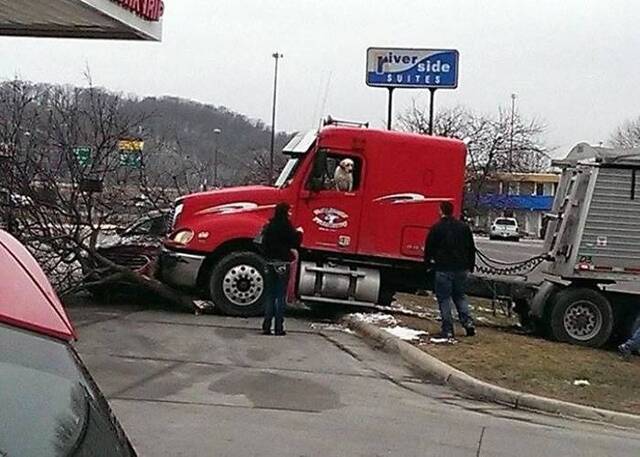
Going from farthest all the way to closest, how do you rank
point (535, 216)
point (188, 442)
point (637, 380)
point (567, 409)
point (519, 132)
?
point (535, 216)
point (519, 132)
point (637, 380)
point (567, 409)
point (188, 442)

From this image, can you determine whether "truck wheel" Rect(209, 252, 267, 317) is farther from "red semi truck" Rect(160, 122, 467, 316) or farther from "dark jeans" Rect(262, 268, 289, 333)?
"dark jeans" Rect(262, 268, 289, 333)

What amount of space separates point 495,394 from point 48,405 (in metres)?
8.21

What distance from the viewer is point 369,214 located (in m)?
16.1

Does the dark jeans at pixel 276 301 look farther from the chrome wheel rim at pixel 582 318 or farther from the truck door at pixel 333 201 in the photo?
the chrome wheel rim at pixel 582 318

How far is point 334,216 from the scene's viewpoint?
16.1 metres

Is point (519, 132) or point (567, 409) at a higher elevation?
point (519, 132)

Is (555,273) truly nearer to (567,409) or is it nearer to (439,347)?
(439,347)

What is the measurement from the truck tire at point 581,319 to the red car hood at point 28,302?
44.5 feet

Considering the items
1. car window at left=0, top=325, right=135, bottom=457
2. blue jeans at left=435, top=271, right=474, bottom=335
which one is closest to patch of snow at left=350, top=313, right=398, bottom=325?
blue jeans at left=435, top=271, right=474, bottom=335

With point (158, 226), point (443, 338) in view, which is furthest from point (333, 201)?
point (158, 226)

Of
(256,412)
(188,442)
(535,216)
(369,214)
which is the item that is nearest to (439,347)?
(369,214)

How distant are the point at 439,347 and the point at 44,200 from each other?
6.48 metres

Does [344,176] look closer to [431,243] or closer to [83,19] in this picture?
[431,243]

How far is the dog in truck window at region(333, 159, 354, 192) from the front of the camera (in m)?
16.1
